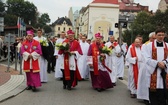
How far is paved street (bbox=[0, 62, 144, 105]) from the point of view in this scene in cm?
941

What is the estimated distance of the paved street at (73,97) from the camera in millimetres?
9414

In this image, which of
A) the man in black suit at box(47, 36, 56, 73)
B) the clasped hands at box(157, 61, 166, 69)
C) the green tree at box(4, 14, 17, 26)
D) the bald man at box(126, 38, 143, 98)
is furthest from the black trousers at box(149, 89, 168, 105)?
the green tree at box(4, 14, 17, 26)

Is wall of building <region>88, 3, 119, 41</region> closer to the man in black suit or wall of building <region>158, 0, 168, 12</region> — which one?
wall of building <region>158, 0, 168, 12</region>

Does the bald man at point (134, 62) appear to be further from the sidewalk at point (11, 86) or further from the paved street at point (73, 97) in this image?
the sidewalk at point (11, 86)

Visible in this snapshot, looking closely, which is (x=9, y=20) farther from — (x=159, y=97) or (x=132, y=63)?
(x=159, y=97)

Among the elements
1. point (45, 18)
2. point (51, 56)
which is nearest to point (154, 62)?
point (51, 56)

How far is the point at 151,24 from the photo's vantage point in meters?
57.2

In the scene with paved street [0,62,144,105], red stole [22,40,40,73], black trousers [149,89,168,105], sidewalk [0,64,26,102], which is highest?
red stole [22,40,40,73]

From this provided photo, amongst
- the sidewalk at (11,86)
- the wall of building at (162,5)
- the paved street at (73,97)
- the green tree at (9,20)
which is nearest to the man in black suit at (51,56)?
the sidewalk at (11,86)

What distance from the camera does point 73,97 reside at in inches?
402

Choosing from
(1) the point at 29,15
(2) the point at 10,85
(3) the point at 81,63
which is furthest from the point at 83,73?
(1) the point at 29,15

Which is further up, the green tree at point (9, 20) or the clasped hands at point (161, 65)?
the green tree at point (9, 20)

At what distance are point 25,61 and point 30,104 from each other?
251 centimetres

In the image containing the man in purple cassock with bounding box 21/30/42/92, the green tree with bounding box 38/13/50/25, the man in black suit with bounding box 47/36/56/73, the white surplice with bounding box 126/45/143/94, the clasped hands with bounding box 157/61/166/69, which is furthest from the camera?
the green tree with bounding box 38/13/50/25
